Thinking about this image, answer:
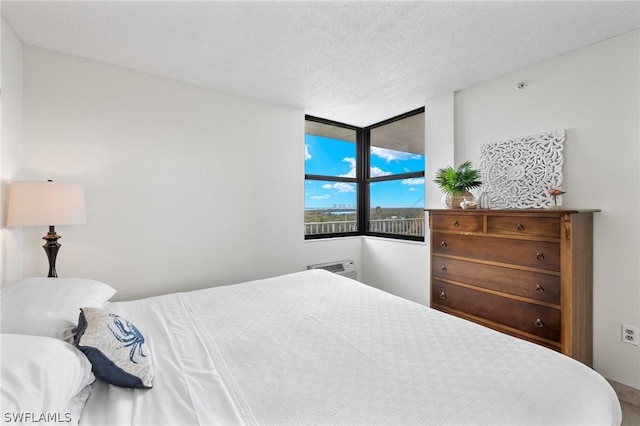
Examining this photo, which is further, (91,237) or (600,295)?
(91,237)

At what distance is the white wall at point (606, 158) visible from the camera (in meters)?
1.88

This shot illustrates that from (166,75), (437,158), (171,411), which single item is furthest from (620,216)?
(166,75)

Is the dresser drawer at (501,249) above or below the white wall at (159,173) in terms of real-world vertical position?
below

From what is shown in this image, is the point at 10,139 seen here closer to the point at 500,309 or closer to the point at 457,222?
the point at 457,222

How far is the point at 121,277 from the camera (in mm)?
2332

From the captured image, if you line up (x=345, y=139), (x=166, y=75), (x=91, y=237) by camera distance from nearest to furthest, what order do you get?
1. (x=91, y=237)
2. (x=166, y=75)
3. (x=345, y=139)

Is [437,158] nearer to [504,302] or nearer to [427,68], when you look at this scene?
[427,68]

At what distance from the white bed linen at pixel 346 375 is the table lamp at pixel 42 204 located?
0.72 meters

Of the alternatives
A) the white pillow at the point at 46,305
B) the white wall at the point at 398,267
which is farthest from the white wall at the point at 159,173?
the white wall at the point at 398,267

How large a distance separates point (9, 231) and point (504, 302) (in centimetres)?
347

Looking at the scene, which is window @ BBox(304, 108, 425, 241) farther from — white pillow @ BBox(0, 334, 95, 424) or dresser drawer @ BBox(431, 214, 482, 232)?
white pillow @ BBox(0, 334, 95, 424)

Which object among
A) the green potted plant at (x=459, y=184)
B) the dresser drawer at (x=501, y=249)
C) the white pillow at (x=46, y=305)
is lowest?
the white pillow at (x=46, y=305)

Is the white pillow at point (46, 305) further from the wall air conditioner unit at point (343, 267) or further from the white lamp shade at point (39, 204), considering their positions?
the wall air conditioner unit at point (343, 267)

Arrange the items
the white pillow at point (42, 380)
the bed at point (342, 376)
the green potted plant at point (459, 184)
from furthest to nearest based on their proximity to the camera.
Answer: the green potted plant at point (459, 184), the bed at point (342, 376), the white pillow at point (42, 380)
